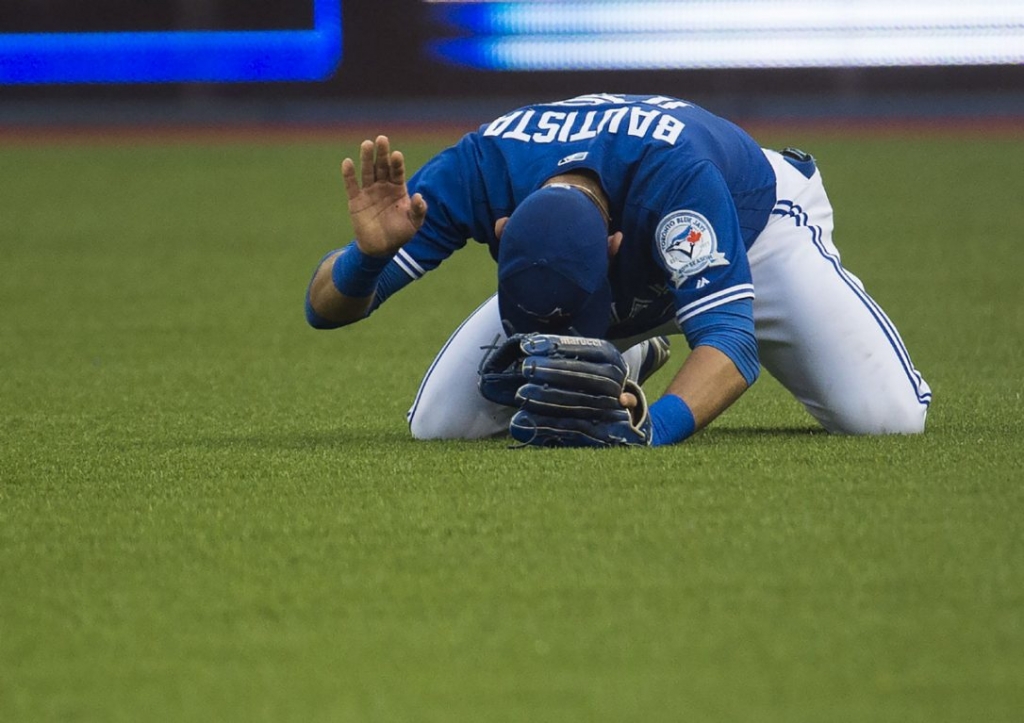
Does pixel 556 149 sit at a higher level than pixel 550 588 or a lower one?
higher

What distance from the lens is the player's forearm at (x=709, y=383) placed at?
127 inches

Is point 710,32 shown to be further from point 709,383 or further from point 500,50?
point 709,383

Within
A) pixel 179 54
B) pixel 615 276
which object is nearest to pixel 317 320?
pixel 615 276

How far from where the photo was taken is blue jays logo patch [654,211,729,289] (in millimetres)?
3180

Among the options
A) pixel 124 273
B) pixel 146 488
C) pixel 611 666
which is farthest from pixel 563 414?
pixel 124 273

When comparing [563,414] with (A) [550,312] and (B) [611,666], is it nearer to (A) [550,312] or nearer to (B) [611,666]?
(A) [550,312]

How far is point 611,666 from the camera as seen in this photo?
2010mm

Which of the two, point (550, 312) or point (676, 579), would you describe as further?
point (550, 312)

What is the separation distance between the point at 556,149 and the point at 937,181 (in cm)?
713

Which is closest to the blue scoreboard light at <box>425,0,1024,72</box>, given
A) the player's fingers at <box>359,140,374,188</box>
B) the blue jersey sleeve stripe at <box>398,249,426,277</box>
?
the blue jersey sleeve stripe at <box>398,249,426,277</box>

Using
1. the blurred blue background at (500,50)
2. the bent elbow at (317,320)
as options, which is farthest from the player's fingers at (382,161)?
the blurred blue background at (500,50)

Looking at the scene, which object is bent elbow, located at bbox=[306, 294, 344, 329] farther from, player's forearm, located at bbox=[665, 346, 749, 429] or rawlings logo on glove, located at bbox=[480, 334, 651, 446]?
player's forearm, located at bbox=[665, 346, 749, 429]

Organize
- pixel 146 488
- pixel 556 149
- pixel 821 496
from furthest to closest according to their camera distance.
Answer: pixel 556 149 < pixel 146 488 < pixel 821 496

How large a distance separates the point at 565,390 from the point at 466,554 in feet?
2.29
